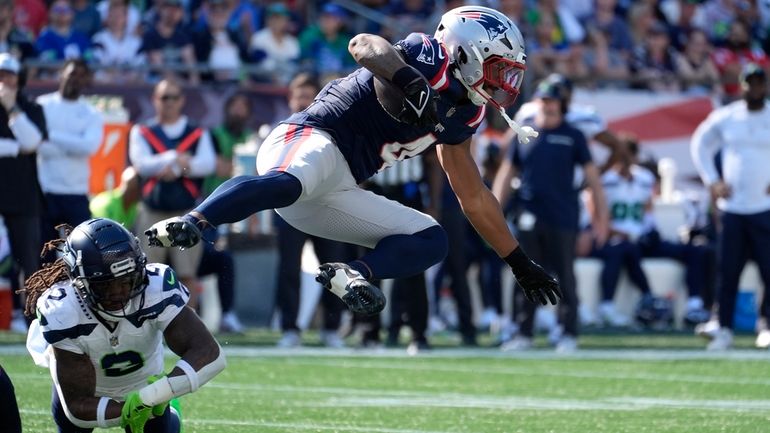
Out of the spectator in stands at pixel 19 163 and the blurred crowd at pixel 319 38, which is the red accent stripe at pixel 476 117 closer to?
the spectator in stands at pixel 19 163

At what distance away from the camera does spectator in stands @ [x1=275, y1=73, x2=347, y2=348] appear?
32.7ft

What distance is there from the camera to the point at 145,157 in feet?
32.6

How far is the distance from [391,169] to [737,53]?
26.0 feet

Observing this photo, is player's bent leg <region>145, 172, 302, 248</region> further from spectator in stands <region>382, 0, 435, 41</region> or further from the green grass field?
spectator in stands <region>382, 0, 435, 41</region>

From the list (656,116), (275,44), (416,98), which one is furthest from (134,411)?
(656,116)

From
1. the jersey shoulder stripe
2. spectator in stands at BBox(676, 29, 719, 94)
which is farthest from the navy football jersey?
spectator in stands at BBox(676, 29, 719, 94)

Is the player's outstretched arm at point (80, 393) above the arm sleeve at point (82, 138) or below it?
below

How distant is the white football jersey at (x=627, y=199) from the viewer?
1295cm

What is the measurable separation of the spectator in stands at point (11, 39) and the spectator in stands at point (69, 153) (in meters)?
2.05

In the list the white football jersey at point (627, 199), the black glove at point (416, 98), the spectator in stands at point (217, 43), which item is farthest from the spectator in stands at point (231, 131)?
the black glove at point (416, 98)

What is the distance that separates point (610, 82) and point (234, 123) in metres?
5.07

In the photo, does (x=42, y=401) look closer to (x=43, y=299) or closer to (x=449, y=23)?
(x=43, y=299)

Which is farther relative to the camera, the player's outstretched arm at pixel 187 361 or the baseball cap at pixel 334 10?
the baseball cap at pixel 334 10

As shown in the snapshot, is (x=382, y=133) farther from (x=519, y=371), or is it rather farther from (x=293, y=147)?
(x=519, y=371)
